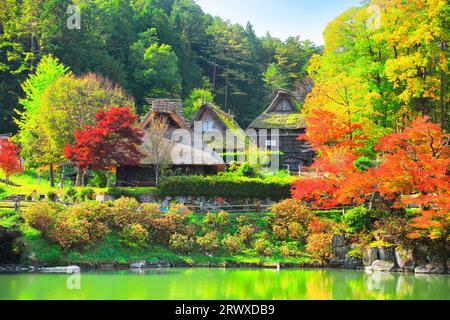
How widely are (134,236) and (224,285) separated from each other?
28.1ft

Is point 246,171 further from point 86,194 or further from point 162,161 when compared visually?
point 86,194

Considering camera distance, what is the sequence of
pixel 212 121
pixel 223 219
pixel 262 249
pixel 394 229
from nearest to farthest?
1. pixel 394 229
2. pixel 262 249
3. pixel 223 219
4. pixel 212 121

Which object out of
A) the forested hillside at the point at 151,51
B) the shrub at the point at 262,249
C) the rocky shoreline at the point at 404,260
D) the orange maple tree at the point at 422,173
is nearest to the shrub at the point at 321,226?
the rocky shoreline at the point at 404,260

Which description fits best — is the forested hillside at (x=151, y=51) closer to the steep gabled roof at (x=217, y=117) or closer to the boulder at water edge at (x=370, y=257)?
the steep gabled roof at (x=217, y=117)

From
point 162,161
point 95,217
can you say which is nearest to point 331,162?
point 162,161

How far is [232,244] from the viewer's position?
29.9 m

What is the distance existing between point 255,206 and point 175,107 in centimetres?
1375

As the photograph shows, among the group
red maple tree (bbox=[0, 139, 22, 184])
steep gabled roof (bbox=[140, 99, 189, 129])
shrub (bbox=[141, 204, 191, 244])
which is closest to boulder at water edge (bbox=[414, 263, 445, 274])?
shrub (bbox=[141, 204, 191, 244])

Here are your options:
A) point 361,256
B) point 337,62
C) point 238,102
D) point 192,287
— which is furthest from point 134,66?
point 192,287

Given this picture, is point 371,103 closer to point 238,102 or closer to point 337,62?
point 337,62

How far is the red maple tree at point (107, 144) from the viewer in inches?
1339

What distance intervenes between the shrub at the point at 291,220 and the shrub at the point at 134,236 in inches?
261

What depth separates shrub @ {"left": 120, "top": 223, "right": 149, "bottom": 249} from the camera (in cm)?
2905
